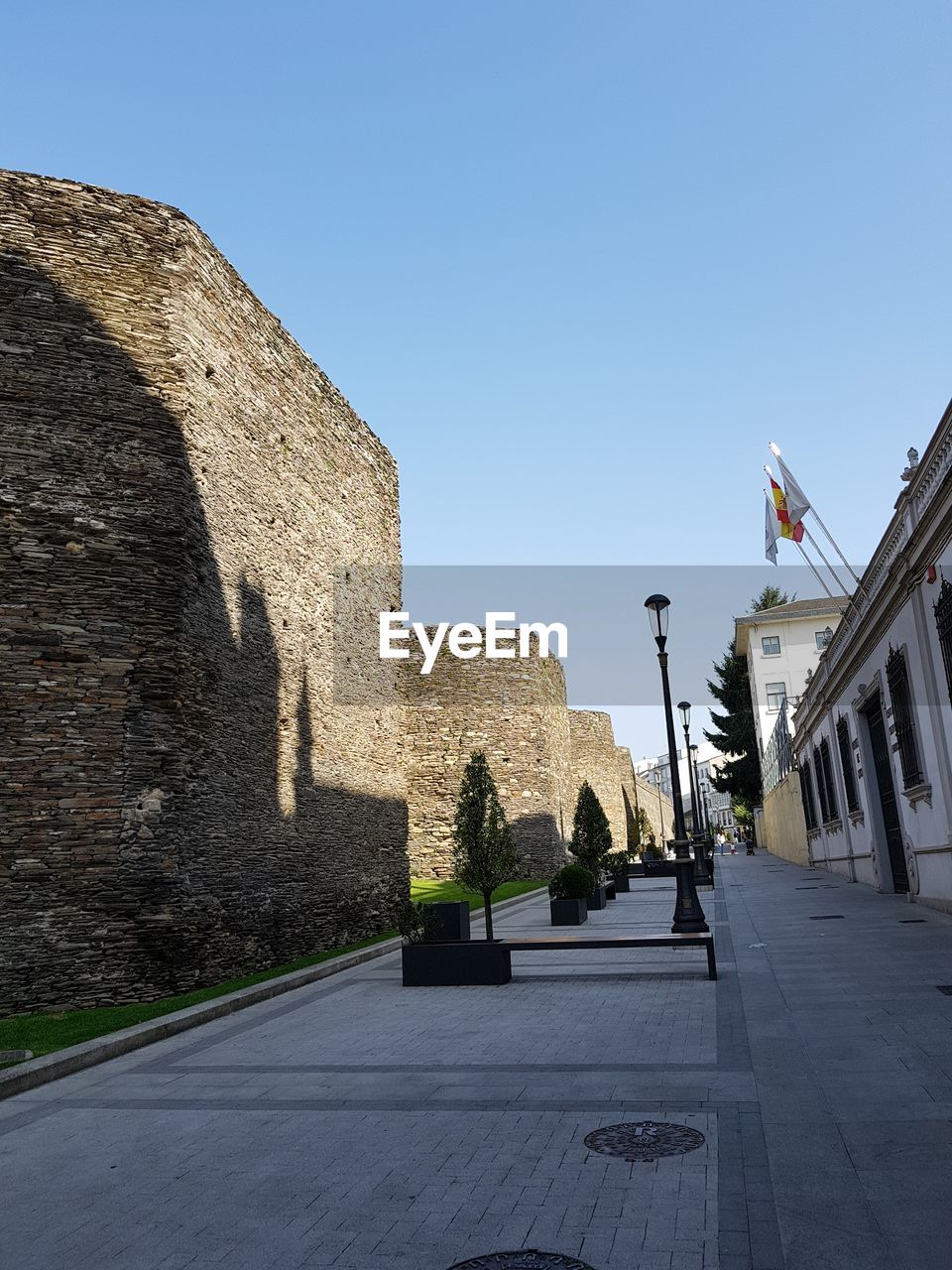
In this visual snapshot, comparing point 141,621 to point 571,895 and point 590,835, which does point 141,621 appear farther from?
point 590,835

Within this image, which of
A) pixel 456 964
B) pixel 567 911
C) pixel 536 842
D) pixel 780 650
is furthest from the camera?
pixel 780 650

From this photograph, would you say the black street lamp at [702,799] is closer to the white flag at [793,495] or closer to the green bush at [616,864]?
the green bush at [616,864]

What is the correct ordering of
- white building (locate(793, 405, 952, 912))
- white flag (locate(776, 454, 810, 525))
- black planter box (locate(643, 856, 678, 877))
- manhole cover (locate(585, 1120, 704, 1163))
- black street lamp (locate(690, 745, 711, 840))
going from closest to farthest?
manhole cover (locate(585, 1120, 704, 1163)) → white building (locate(793, 405, 952, 912)) → white flag (locate(776, 454, 810, 525)) → black planter box (locate(643, 856, 678, 877)) → black street lamp (locate(690, 745, 711, 840))

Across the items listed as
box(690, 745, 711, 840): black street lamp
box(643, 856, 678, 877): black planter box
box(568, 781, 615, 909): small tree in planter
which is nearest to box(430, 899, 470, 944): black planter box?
box(568, 781, 615, 909): small tree in planter

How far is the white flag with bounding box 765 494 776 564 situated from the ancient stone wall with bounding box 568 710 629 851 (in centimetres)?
1943

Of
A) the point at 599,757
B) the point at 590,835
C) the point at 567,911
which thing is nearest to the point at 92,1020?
the point at 567,911

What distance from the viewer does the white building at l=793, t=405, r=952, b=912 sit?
504 inches

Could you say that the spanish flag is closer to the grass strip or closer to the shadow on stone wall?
the shadow on stone wall

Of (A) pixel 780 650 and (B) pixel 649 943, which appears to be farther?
(A) pixel 780 650

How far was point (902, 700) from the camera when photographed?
53.3 feet

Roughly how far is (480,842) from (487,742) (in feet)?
52.9

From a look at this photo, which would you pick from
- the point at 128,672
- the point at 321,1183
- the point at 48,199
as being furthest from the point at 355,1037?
the point at 48,199

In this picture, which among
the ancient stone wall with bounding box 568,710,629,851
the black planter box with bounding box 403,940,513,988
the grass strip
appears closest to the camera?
the grass strip

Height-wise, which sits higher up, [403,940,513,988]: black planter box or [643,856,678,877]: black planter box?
[643,856,678,877]: black planter box
